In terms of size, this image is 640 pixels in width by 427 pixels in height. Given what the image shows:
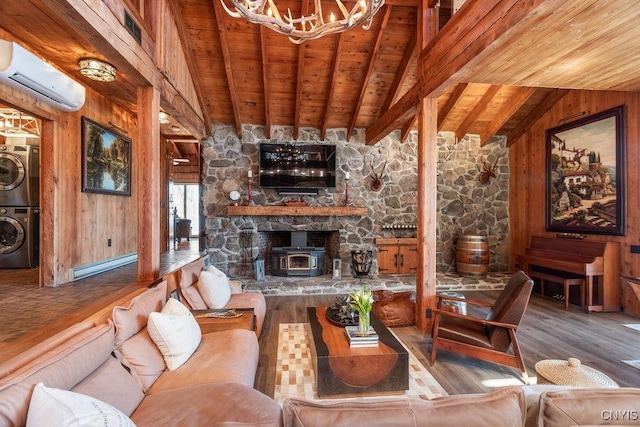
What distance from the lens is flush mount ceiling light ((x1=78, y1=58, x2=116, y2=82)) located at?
3182 millimetres

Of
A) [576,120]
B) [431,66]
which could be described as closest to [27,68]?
[431,66]

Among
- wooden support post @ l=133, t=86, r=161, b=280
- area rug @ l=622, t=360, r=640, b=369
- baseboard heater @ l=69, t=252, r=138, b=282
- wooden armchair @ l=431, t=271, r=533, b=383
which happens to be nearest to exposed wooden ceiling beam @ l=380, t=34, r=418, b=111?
wooden armchair @ l=431, t=271, r=533, b=383

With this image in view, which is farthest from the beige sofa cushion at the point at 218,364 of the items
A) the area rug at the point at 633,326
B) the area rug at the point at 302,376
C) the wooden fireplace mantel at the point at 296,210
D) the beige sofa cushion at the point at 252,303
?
the area rug at the point at 633,326

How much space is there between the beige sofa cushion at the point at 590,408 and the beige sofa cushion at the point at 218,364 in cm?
147

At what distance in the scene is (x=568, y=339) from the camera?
3336 mm

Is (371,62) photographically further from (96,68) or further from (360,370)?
(360,370)

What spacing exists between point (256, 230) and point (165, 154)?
3.18 m

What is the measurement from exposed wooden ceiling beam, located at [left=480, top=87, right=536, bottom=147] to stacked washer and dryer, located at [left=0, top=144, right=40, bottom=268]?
7955 mm

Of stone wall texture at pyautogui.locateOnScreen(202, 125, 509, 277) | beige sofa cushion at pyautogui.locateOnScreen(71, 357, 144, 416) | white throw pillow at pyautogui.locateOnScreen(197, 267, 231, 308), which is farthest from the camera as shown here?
stone wall texture at pyautogui.locateOnScreen(202, 125, 509, 277)

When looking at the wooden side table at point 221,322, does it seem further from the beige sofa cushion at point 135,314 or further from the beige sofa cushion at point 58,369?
the beige sofa cushion at point 58,369

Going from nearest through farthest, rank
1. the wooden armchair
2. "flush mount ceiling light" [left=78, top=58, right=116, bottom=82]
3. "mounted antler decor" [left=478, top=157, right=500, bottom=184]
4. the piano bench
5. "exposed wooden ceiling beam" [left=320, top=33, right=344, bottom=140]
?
the wooden armchair, "flush mount ceiling light" [left=78, top=58, right=116, bottom=82], "exposed wooden ceiling beam" [left=320, top=33, right=344, bottom=140], the piano bench, "mounted antler decor" [left=478, top=157, right=500, bottom=184]

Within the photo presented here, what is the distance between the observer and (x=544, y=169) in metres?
5.55

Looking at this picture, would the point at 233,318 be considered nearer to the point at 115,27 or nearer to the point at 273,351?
the point at 273,351

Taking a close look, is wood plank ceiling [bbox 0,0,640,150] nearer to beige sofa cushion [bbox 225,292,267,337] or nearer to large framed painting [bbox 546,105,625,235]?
large framed painting [bbox 546,105,625,235]
